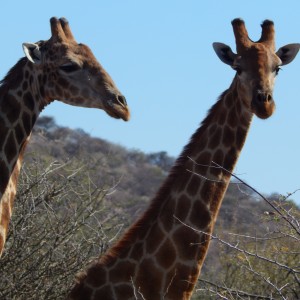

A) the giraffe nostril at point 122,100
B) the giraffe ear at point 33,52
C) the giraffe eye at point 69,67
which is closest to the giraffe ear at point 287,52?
the giraffe nostril at point 122,100

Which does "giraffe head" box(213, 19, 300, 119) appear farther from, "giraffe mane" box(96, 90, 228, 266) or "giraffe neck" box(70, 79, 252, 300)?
"giraffe mane" box(96, 90, 228, 266)

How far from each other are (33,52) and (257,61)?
1578mm

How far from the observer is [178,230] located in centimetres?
763

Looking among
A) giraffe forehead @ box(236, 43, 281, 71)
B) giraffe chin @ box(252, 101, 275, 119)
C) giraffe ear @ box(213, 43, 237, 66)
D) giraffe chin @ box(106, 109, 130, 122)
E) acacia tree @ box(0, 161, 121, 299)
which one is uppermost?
giraffe ear @ box(213, 43, 237, 66)

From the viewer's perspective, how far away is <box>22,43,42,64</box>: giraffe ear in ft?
26.8

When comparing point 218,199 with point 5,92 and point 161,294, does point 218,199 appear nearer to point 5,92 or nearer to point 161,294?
point 161,294

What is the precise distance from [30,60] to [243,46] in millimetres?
1502

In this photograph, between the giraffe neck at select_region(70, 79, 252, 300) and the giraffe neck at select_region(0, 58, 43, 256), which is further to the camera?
the giraffe neck at select_region(0, 58, 43, 256)

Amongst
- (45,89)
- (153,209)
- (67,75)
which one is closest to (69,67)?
(67,75)

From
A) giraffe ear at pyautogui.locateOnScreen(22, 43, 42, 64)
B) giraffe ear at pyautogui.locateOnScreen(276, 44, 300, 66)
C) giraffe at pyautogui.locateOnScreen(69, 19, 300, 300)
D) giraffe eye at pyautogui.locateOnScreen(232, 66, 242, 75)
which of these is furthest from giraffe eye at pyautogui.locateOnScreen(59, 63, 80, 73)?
giraffe ear at pyautogui.locateOnScreen(276, 44, 300, 66)

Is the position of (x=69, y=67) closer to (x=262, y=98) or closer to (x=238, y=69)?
(x=238, y=69)

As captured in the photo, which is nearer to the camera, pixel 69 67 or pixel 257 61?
pixel 257 61

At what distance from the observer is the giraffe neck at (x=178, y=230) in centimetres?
748

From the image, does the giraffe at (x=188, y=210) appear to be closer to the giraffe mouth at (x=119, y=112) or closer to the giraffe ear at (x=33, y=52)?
the giraffe mouth at (x=119, y=112)
